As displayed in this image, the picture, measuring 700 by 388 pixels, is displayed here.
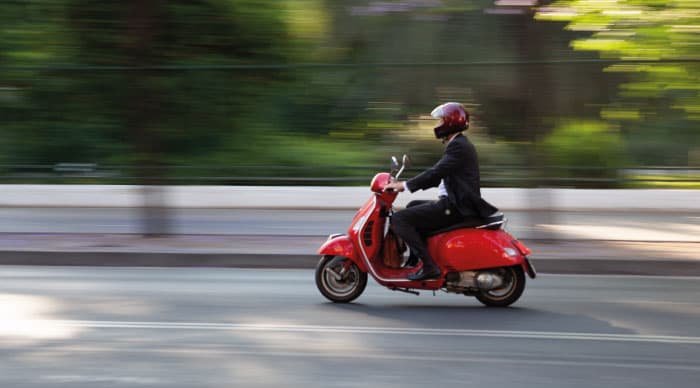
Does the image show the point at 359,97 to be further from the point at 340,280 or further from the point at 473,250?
the point at 473,250

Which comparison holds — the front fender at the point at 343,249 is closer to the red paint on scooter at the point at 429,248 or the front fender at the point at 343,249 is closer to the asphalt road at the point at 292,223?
the red paint on scooter at the point at 429,248

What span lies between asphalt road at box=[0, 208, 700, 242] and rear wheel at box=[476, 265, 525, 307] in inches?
140

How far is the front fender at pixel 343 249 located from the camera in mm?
7215

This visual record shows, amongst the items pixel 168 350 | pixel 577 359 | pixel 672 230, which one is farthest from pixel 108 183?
pixel 577 359

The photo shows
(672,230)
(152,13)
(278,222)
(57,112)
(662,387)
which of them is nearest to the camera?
(662,387)

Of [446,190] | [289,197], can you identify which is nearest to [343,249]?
[446,190]

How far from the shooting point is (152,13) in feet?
36.9

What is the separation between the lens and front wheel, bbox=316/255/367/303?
736 centimetres

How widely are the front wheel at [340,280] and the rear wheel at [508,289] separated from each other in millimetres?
969

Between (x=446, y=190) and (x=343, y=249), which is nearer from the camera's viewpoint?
(x=446, y=190)

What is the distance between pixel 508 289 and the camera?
718 cm

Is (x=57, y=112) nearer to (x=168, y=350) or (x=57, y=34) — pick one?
(x=57, y=34)

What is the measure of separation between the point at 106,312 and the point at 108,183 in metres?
9.84

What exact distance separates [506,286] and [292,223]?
25.1ft
